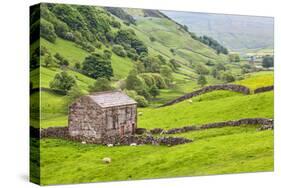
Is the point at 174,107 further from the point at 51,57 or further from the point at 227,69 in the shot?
the point at 51,57

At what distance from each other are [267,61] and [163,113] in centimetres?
486

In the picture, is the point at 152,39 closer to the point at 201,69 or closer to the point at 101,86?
the point at 201,69

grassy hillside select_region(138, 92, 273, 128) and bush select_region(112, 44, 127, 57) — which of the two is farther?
grassy hillside select_region(138, 92, 273, 128)

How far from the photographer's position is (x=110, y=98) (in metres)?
22.9

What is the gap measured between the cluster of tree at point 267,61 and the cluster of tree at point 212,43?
1565mm

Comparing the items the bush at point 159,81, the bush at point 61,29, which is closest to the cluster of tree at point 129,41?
the bush at point 159,81

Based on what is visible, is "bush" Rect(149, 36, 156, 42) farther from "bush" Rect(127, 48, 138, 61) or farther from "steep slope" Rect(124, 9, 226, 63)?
"bush" Rect(127, 48, 138, 61)

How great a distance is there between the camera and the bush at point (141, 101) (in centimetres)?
2362

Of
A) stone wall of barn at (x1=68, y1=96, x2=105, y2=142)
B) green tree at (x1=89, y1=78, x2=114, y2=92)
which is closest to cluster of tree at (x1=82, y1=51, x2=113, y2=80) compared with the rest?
green tree at (x1=89, y1=78, x2=114, y2=92)

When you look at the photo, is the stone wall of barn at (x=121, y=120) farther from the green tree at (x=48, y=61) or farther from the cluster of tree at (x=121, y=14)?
the cluster of tree at (x=121, y=14)

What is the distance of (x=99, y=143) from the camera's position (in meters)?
22.7

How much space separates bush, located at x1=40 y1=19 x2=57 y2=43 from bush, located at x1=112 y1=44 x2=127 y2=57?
2273 millimetres

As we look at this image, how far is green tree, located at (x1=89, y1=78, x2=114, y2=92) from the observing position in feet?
74.4

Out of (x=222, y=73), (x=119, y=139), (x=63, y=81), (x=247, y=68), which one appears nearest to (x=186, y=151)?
(x=119, y=139)
